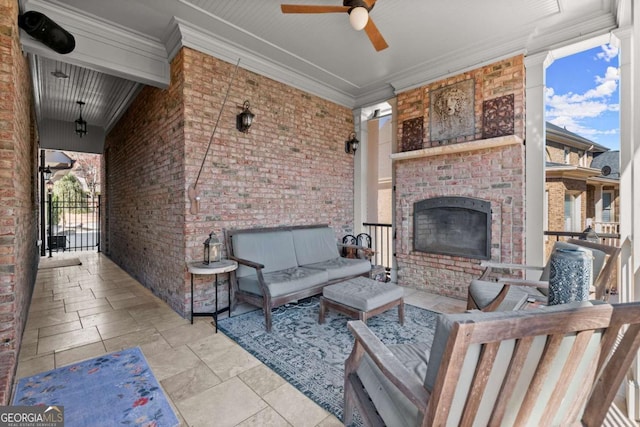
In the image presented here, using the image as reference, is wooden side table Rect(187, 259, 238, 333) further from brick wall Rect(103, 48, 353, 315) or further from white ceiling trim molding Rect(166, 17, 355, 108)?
white ceiling trim molding Rect(166, 17, 355, 108)

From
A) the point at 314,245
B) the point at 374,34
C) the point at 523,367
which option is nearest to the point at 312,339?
the point at 314,245

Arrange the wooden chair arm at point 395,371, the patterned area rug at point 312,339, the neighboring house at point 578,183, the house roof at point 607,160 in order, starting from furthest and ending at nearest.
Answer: the house roof at point 607,160 < the neighboring house at point 578,183 < the patterned area rug at point 312,339 < the wooden chair arm at point 395,371

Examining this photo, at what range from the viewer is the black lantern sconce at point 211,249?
3.31m

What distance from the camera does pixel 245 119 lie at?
379 cm

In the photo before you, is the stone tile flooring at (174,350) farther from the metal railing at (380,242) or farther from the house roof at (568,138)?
the house roof at (568,138)

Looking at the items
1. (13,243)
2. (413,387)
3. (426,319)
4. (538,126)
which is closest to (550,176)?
(538,126)

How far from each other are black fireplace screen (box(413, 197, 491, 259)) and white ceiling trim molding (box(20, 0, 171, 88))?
409 cm

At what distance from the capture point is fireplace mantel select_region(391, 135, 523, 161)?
3600 millimetres

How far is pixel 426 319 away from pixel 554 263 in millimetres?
2150

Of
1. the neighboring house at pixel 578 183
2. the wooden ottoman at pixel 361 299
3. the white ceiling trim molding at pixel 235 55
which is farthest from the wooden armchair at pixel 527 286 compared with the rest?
the neighboring house at pixel 578 183

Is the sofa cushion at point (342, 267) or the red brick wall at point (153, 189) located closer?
the red brick wall at point (153, 189)

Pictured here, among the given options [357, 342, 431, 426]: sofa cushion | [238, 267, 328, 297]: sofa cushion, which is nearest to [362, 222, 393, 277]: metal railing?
[238, 267, 328, 297]: sofa cushion

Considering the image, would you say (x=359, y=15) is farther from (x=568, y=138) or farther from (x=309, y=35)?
(x=568, y=138)

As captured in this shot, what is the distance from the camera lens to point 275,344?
272cm
